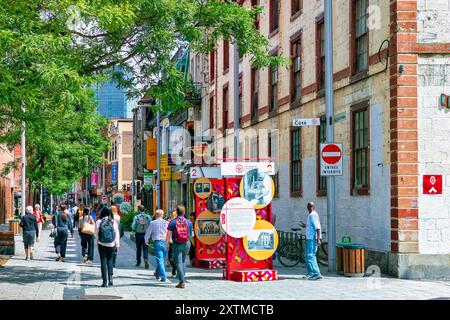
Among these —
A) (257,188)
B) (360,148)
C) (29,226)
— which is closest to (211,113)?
(29,226)

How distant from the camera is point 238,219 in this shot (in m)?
19.0

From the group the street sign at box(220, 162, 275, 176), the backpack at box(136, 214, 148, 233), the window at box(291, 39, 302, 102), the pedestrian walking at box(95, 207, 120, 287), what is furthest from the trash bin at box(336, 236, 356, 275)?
the window at box(291, 39, 302, 102)

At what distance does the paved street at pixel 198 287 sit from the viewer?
1553 centimetres

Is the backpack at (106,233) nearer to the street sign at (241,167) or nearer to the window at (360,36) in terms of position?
the street sign at (241,167)

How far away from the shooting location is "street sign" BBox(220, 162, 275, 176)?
1872 centimetres

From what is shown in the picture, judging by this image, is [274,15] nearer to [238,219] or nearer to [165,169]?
[165,169]

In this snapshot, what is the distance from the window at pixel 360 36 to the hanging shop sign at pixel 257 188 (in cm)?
512

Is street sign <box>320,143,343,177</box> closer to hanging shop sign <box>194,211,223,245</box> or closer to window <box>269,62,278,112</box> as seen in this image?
hanging shop sign <box>194,211,223,245</box>

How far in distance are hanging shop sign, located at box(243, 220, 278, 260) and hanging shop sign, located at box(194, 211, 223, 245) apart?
3811mm

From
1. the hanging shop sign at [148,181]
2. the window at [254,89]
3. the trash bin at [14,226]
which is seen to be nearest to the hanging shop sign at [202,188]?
the window at [254,89]

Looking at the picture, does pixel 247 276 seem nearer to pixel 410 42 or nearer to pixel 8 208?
pixel 410 42

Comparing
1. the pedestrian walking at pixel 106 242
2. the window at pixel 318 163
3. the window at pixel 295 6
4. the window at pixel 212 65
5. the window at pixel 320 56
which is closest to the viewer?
the pedestrian walking at pixel 106 242

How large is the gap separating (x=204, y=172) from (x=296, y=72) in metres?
7.74

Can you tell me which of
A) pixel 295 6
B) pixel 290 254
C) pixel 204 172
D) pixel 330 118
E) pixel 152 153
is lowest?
pixel 290 254
